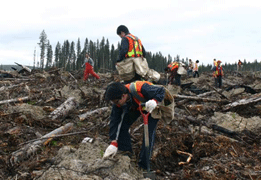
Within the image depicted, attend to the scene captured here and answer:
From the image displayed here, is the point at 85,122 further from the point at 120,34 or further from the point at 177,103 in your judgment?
the point at 177,103

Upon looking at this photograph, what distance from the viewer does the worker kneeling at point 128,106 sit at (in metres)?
3.11

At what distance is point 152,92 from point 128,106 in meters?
0.49

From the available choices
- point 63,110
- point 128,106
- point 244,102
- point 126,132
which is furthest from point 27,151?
point 244,102

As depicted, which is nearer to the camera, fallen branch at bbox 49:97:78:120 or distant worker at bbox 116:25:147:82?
distant worker at bbox 116:25:147:82

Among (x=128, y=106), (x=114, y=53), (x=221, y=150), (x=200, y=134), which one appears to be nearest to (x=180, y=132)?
(x=200, y=134)

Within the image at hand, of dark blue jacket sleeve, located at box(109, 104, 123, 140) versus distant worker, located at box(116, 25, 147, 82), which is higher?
distant worker, located at box(116, 25, 147, 82)

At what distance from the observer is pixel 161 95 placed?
3.24 metres

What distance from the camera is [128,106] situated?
3.51 metres

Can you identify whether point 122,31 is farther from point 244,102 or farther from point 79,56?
point 79,56

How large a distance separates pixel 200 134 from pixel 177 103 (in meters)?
2.34

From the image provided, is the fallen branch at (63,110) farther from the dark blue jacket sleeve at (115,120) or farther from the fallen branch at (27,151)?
the dark blue jacket sleeve at (115,120)

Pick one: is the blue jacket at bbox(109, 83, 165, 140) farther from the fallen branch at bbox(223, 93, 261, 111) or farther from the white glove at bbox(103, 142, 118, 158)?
the fallen branch at bbox(223, 93, 261, 111)

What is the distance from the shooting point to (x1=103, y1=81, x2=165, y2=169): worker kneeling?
3.11 meters

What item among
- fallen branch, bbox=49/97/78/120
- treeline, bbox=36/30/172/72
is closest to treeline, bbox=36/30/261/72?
treeline, bbox=36/30/172/72
